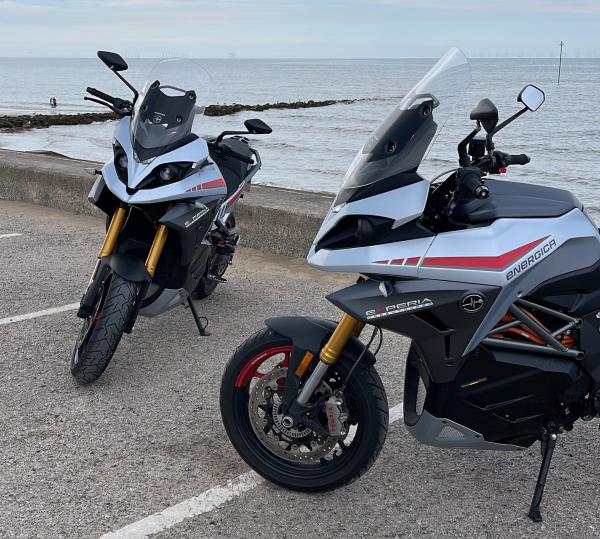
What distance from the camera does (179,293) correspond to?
4594 millimetres

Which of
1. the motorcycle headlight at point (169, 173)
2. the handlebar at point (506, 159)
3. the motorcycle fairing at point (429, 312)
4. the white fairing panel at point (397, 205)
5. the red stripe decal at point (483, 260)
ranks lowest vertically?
the motorcycle headlight at point (169, 173)

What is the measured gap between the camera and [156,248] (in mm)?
4359

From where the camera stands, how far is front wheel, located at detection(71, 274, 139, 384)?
160 inches

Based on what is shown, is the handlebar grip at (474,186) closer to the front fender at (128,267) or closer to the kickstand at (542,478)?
the kickstand at (542,478)

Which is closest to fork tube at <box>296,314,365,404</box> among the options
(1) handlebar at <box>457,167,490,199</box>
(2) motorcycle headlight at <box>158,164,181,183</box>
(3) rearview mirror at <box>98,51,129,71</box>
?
(1) handlebar at <box>457,167,490,199</box>

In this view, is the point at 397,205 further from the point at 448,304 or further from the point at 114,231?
the point at 114,231

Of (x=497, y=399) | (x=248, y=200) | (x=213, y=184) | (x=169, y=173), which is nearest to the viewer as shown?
(x=497, y=399)

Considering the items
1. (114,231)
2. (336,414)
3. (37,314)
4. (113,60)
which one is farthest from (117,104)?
(336,414)

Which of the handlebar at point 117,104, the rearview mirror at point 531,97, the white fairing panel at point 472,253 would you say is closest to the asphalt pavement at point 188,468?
the white fairing panel at point 472,253

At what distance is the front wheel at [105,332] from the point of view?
4.07 metres

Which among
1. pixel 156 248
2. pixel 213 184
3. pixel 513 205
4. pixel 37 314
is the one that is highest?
pixel 513 205

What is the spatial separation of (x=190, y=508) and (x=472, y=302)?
1.30 metres

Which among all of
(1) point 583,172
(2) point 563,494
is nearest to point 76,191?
(2) point 563,494

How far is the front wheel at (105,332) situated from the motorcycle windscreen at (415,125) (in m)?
1.73
